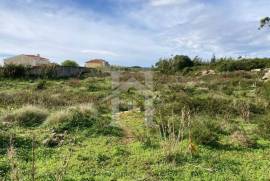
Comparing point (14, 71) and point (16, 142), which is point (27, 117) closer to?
point (16, 142)

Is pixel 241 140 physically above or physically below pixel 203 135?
below

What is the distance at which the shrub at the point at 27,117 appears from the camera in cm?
850

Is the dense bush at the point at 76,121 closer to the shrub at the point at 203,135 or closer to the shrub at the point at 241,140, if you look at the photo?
the shrub at the point at 203,135

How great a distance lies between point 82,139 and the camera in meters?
7.33

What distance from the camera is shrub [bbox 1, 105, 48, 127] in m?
8.50

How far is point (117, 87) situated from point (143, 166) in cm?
1151

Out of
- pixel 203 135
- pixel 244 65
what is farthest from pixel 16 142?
pixel 244 65

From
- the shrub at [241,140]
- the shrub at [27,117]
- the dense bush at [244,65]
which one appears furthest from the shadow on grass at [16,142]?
the dense bush at [244,65]

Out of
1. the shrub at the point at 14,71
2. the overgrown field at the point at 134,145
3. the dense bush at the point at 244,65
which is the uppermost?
the dense bush at the point at 244,65

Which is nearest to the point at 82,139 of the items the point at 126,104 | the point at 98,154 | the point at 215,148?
the point at 98,154

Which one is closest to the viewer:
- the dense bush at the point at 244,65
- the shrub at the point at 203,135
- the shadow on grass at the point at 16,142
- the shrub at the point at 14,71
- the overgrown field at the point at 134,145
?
the overgrown field at the point at 134,145

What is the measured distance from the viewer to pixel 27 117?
8711 mm

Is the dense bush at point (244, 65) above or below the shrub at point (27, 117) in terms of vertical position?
above

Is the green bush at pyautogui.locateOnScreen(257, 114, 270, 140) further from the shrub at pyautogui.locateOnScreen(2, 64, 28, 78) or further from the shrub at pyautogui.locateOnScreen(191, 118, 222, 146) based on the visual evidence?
the shrub at pyautogui.locateOnScreen(2, 64, 28, 78)
